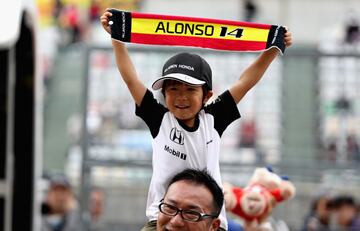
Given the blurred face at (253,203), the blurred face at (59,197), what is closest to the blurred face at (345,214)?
the blurred face at (59,197)

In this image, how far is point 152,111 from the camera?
18.4ft

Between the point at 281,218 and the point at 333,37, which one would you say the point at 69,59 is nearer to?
the point at 281,218

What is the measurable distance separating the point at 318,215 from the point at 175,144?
17.2 ft

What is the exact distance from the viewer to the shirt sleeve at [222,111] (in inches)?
221

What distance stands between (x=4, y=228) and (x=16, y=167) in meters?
0.61

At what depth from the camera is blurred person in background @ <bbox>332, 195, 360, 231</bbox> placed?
10.4m

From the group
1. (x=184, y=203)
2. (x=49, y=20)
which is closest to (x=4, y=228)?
(x=184, y=203)

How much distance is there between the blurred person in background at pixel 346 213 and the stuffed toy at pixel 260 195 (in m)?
3.10

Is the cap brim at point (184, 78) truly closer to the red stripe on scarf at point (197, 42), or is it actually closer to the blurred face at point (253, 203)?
the red stripe on scarf at point (197, 42)

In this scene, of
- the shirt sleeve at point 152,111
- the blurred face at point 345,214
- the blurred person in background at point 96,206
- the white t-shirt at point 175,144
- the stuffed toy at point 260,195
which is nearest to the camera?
the white t-shirt at point 175,144

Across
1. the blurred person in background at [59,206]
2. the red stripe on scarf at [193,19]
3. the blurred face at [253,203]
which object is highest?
the red stripe on scarf at [193,19]

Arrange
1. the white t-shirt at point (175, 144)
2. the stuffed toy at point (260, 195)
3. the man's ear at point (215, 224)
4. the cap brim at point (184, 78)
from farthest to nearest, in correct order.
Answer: the stuffed toy at point (260, 195) < the white t-shirt at point (175, 144) < the cap brim at point (184, 78) < the man's ear at point (215, 224)

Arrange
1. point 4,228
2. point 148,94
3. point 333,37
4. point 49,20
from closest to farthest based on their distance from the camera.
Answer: point 148,94 < point 4,228 < point 333,37 < point 49,20

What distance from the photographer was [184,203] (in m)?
4.71
